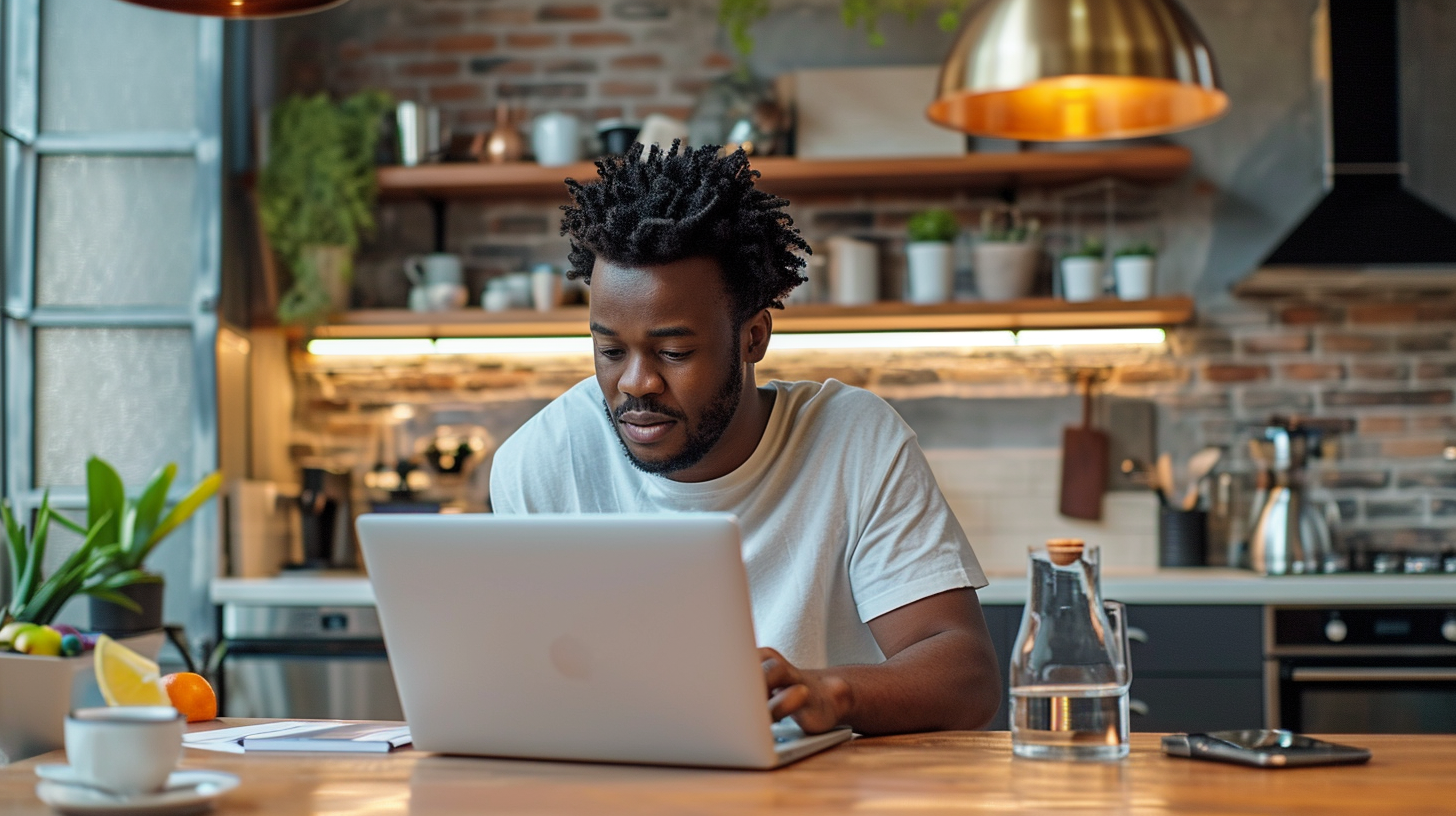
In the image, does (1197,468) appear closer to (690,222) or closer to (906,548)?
(906,548)

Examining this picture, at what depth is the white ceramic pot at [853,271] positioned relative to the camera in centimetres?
359

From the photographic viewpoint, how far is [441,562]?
117cm

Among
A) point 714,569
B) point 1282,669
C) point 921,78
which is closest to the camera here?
point 714,569

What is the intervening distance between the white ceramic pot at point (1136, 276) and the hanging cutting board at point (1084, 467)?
0.31 meters

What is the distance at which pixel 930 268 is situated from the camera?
11.6ft

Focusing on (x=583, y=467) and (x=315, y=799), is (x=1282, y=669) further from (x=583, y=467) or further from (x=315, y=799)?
(x=315, y=799)

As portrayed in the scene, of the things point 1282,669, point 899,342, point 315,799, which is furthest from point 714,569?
point 899,342

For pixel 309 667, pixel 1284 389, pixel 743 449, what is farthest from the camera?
pixel 1284 389

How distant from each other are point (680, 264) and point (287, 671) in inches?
76.4

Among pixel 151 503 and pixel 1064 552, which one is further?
pixel 151 503

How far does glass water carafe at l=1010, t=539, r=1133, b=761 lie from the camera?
47.9 inches

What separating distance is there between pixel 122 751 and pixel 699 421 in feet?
2.58

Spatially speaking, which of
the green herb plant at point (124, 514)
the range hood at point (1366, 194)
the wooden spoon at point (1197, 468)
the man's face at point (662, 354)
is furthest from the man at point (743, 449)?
the wooden spoon at point (1197, 468)

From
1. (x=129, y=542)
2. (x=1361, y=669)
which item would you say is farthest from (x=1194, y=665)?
(x=129, y=542)
